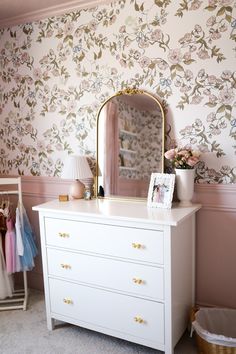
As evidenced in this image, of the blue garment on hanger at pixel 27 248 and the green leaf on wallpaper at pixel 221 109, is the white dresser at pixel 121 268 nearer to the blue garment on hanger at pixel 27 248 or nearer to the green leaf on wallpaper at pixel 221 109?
the blue garment on hanger at pixel 27 248

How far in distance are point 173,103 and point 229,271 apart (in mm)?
1252

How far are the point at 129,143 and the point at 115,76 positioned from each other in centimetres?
53

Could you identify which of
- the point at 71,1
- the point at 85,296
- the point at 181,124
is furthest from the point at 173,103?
the point at 85,296

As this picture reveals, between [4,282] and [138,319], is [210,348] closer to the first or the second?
[138,319]

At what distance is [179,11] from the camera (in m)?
2.14

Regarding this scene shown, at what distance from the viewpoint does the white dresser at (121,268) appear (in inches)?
72.6

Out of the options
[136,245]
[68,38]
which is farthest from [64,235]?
[68,38]

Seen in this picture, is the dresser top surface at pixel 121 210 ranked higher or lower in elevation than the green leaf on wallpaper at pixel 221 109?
lower

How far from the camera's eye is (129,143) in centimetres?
237

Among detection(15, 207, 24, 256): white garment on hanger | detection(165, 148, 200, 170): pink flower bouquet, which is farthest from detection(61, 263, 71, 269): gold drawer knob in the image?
detection(165, 148, 200, 170): pink flower bouquet

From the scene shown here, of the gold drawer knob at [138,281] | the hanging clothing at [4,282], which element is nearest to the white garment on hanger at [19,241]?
the hanging clothing at [4,282]

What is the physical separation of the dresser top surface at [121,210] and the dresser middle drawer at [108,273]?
295mm

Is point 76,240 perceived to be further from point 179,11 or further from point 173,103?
point 179,11

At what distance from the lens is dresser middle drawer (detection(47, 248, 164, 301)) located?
73.6 inches
